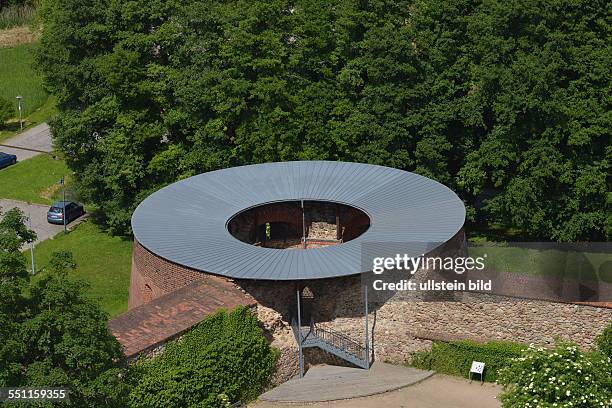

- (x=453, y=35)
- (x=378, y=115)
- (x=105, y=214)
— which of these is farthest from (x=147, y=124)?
(x=453, y=35)

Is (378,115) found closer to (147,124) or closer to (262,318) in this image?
(147,124)

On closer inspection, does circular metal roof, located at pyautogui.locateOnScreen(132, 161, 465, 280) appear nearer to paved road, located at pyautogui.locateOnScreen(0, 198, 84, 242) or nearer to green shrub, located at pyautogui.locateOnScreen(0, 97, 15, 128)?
paved road, located at pyautogui.locateOnScreen(0, 198, 84, 242)

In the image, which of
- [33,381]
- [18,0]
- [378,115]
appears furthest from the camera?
[18,0]

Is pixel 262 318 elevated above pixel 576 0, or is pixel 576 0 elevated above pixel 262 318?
pixel 576 0

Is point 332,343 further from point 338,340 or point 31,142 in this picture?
point 31,142

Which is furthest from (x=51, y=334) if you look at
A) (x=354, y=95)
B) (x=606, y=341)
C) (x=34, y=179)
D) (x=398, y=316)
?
(x=34, y=179)

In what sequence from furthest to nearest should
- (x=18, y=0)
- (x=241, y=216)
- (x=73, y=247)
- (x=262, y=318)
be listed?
(x=18, y=0) → (x=73, y=247) → (x=241, y=216) → (x=262, y=318)
